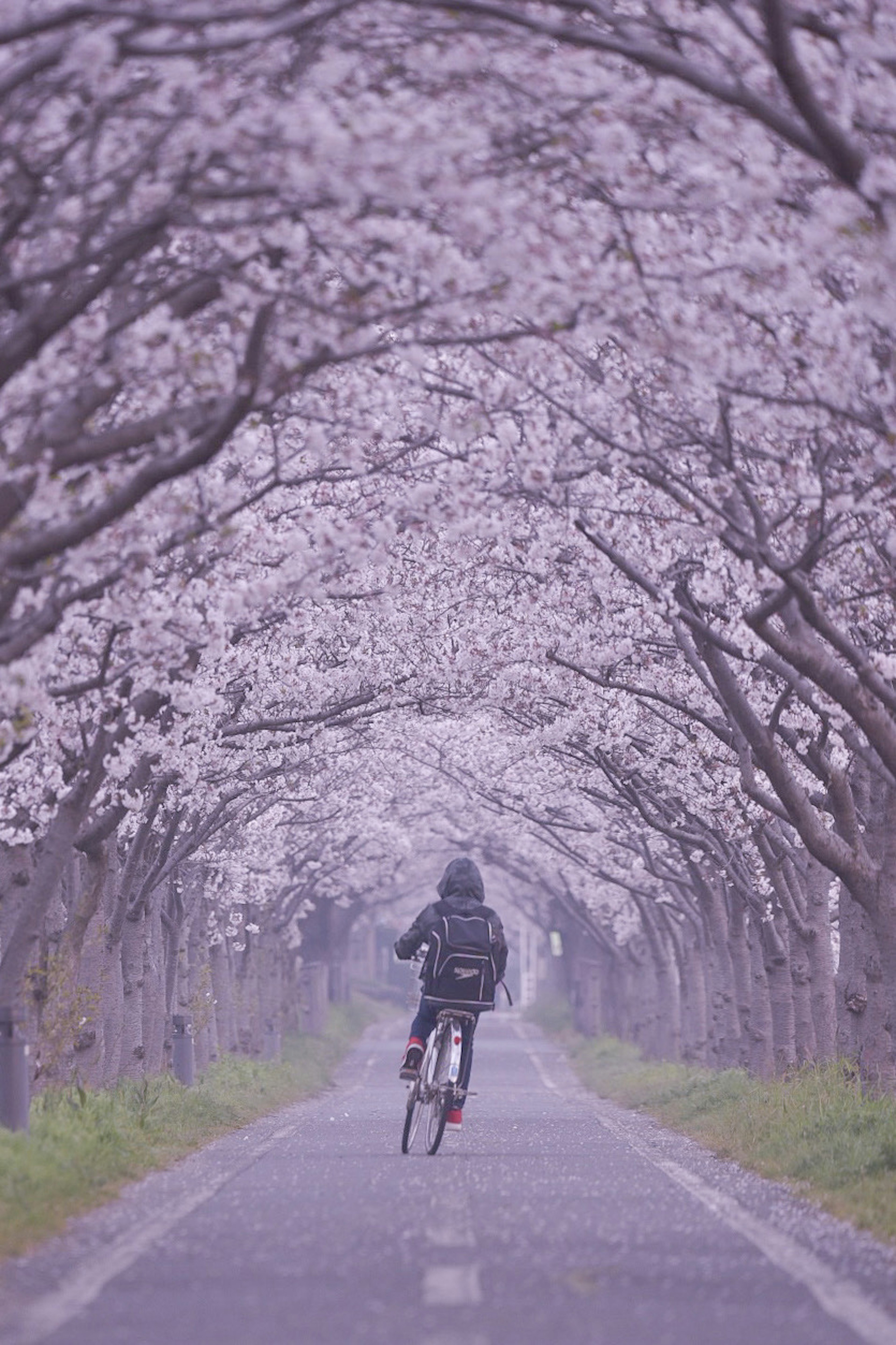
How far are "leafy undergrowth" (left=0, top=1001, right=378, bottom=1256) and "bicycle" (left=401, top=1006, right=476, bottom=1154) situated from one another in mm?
2079

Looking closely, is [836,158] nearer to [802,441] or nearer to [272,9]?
[272,9]

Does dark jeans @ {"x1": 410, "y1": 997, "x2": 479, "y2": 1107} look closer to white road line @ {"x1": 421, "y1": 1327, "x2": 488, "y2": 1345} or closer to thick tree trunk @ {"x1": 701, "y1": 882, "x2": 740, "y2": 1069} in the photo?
white road line @ {"x1": 421, "y1": 1327, "x2": 488, "y2": 1345}

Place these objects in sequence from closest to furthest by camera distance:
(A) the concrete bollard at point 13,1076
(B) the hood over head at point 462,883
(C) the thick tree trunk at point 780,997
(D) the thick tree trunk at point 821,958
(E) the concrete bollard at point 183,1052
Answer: (A) the concrete bollard at point 13,1076 < (B) the hood over head at point 462,883 < (E) the concrete bollard at point 183,1052 < (D) the thick tree trunk at point 821,958 < (C) the thick tree trunk at point 780,997

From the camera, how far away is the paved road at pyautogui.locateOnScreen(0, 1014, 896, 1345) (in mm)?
7789

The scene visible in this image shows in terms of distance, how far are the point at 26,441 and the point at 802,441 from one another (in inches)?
241

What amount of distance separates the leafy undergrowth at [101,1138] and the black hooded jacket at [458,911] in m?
2.63

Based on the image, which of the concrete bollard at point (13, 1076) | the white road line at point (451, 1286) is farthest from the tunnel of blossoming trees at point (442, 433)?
the white road line at point (451, 1286)

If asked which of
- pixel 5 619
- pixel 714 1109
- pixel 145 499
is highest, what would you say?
pixel 145 499

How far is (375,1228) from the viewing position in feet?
35.0

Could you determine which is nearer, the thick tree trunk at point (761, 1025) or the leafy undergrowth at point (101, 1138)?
the leafy undergrowth at point (101, 1138)

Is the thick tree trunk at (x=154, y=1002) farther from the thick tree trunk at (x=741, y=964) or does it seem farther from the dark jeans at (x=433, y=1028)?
the dark jeans at (x=433, y=1028)

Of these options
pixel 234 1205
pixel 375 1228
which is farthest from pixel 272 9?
pixel 234 1205

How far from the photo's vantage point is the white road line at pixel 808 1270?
7.93 meters

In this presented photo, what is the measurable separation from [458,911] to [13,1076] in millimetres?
3806
